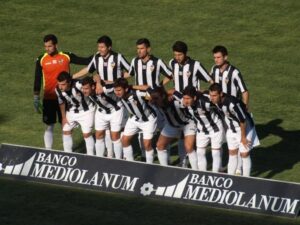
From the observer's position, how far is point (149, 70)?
21.9m

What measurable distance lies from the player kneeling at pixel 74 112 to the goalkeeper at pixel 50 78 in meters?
0.40

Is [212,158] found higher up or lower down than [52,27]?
lower down

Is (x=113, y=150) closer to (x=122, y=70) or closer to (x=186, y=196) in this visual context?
(x=122, y=70)

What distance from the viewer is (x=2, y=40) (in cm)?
2850

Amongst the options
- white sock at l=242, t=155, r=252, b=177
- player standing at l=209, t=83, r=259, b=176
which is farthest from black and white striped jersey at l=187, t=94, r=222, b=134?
white sock at l=242, t=155, r=252, b=177

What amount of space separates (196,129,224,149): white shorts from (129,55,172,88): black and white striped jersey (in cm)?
145

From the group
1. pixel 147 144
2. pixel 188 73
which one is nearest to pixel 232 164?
pixel 147 144

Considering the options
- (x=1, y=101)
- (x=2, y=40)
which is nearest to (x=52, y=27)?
(x=2, y=40)

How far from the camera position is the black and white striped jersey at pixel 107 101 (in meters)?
21.8

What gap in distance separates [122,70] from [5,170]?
10.3 ft

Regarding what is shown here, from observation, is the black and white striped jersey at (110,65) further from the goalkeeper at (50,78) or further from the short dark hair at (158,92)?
the short dark hair at (158,92)

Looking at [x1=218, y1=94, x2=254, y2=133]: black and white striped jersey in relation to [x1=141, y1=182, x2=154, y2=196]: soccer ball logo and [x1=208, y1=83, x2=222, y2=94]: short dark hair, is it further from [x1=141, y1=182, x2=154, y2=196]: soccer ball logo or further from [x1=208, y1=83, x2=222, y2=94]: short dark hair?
[x1=141, y1=182, x2=154, y2=196]: soccer ball logo

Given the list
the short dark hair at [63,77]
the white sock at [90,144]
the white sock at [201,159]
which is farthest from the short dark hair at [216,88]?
the white sock at [90,144]

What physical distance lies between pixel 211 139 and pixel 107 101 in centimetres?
220
